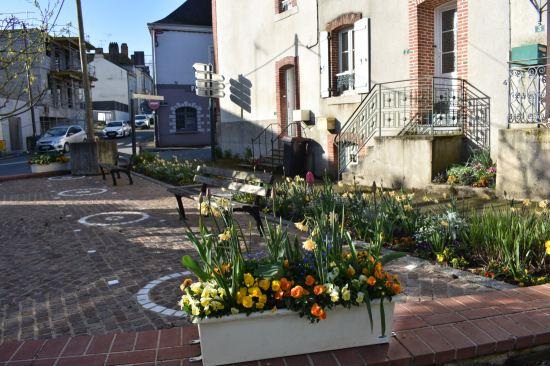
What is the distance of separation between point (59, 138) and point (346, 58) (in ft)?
61.1

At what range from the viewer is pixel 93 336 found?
3.27m

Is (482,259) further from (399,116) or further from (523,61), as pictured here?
(399,116)

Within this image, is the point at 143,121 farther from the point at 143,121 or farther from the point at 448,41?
the point at 448,41

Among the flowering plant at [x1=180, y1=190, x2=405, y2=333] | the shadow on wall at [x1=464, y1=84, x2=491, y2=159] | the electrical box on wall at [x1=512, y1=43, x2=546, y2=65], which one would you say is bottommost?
the flowering plant at [x1=180, y1=190, x2=405, y2=333]

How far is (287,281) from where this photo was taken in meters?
2.81

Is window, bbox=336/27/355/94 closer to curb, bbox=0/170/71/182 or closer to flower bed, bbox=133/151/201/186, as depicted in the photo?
flower bed, bbox=133/151/201/186

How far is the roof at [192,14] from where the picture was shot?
27062 mm

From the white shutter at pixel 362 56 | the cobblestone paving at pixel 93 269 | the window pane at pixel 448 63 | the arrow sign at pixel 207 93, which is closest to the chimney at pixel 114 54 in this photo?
the arrow sign at pixel 207 93

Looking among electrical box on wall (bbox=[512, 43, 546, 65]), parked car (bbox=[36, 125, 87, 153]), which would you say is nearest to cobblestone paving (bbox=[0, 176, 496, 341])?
electrical box on wall (bbox=[512, 43, 546, 65])

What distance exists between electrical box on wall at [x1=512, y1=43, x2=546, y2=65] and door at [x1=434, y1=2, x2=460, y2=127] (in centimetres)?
168

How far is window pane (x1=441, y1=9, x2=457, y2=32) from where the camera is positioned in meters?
9.76

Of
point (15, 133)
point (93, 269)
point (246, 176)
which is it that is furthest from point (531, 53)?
point (15, 133)

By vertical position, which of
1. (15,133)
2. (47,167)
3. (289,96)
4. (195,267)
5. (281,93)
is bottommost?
(195,267)

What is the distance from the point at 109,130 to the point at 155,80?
467 inches
